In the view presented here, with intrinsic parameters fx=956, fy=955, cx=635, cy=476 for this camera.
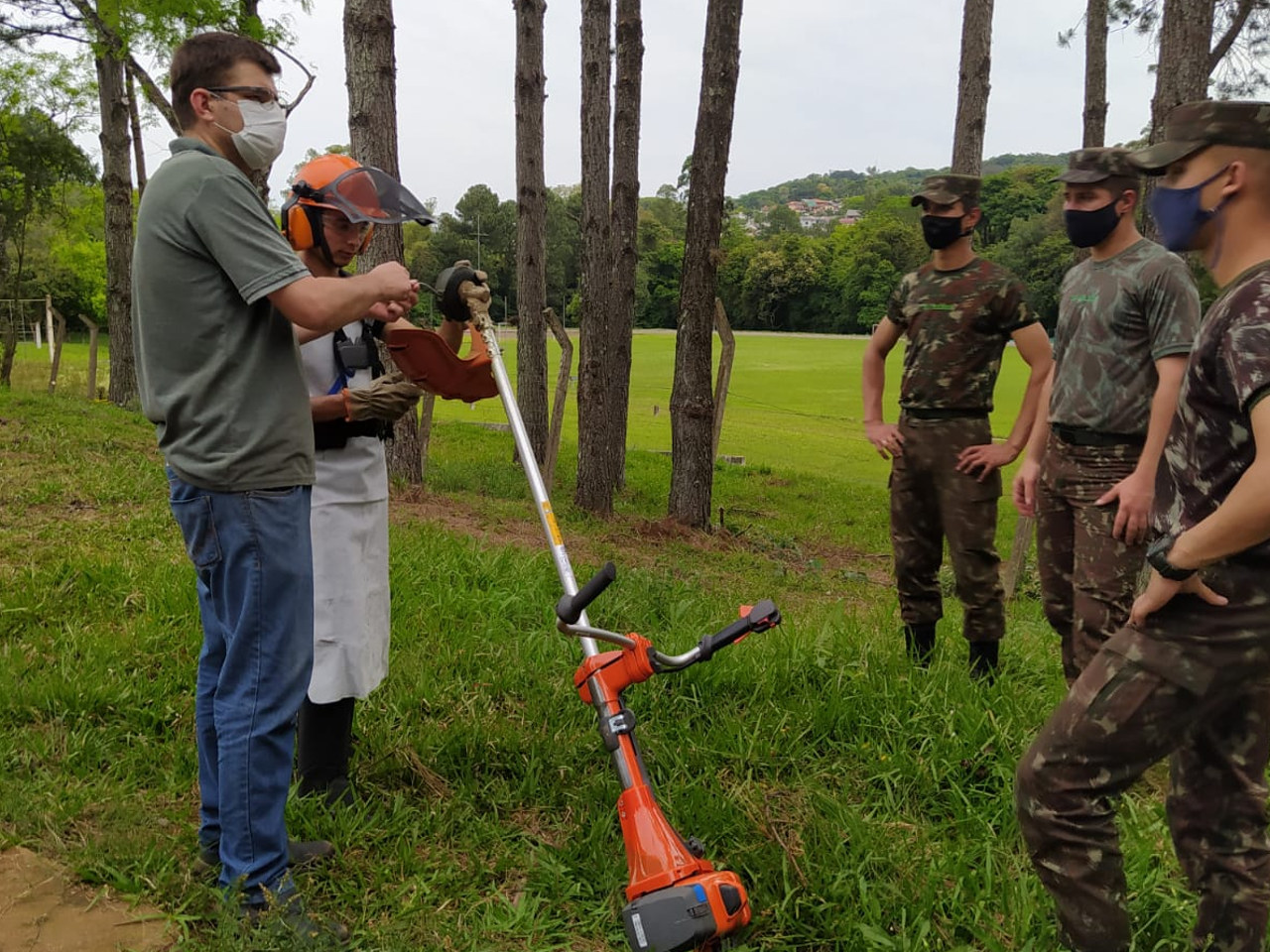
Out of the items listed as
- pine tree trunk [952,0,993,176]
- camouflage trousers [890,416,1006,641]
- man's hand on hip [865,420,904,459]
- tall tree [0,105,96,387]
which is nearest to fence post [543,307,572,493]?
pine tree trunk [952,0,993,176]

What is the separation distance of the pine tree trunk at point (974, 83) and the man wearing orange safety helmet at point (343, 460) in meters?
7.86

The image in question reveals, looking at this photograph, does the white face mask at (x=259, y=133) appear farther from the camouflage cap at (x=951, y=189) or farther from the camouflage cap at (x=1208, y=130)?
the camouflage cap at (x=951, y=189)

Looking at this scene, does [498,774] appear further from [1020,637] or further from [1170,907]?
[1020,637]

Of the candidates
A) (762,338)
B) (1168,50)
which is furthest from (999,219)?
(1168,50)

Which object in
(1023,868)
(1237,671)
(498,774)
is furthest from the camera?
(498,774)

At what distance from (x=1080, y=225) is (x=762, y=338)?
60.8 meters

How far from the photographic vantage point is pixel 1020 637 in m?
5.50

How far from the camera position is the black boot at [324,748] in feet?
Answer: 10.7

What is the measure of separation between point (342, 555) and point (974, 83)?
8.87m

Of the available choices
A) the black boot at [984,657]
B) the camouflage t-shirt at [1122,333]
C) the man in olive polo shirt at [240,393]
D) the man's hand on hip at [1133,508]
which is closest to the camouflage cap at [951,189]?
the camouflage t-shirt at [1122,333]

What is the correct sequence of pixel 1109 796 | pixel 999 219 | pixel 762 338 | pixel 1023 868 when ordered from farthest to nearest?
pixel 999 219
pixel 762 338
pixel 1023 868
pixel 1109 796

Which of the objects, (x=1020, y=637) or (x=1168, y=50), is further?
(x=1168, y=50)

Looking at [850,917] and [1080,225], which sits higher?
[1080,225]

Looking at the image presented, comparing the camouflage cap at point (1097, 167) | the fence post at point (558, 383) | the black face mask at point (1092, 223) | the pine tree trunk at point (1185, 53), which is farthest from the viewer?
the fence post at point (558, 383)
